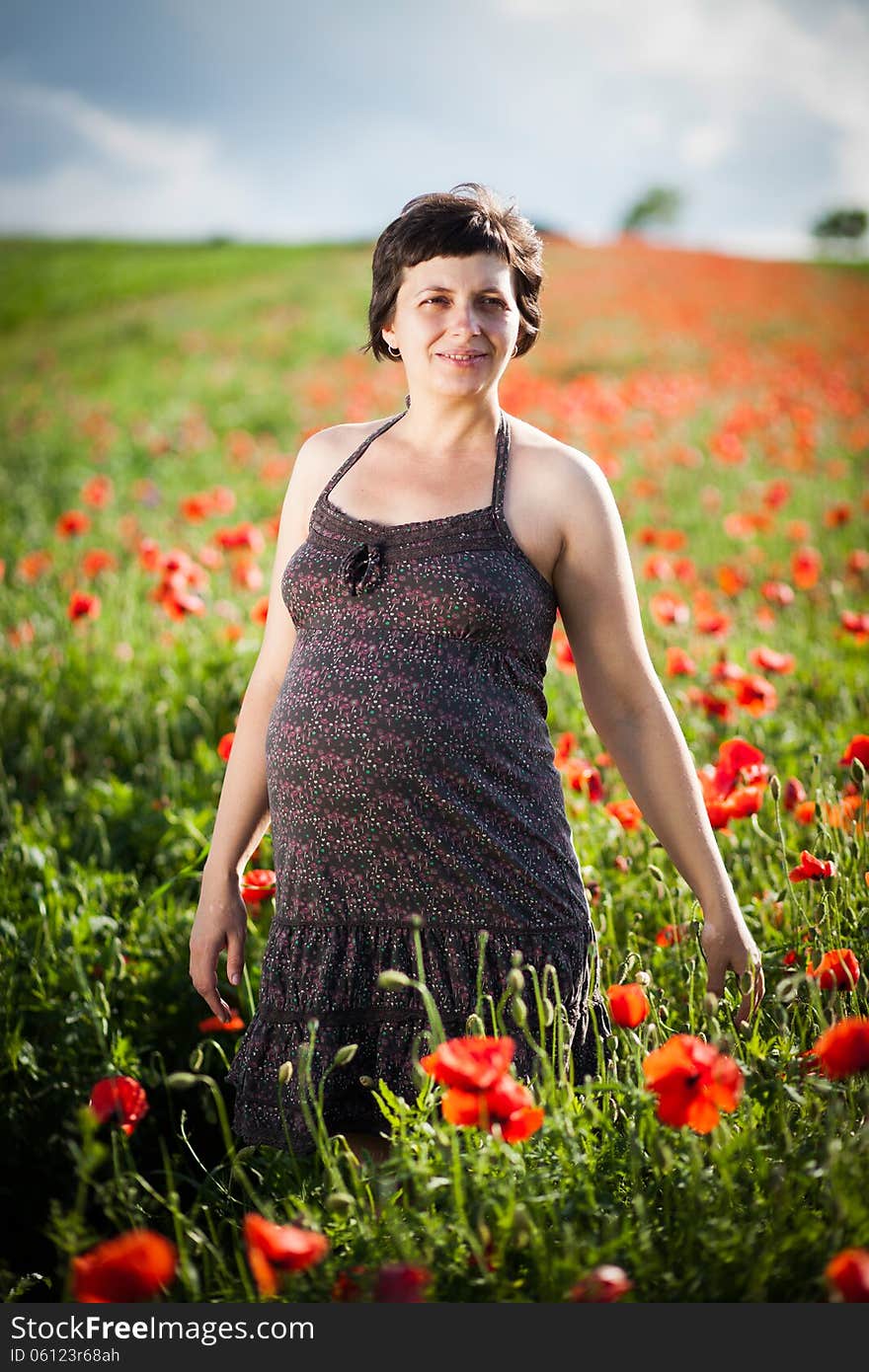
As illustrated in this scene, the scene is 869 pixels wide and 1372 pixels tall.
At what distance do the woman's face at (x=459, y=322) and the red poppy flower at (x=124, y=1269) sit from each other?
129 cm

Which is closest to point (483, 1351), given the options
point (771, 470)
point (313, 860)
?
point (313, 860)

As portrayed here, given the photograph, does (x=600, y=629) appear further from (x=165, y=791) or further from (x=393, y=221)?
(x=165, y=791)

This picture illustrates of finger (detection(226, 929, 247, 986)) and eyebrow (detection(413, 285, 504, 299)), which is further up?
eyebrow (detection(413, 285, 504, 299))

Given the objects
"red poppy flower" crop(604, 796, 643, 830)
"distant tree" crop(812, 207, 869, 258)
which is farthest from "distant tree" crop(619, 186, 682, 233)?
"red poppy flower" crop(604, 796, 643, 830)

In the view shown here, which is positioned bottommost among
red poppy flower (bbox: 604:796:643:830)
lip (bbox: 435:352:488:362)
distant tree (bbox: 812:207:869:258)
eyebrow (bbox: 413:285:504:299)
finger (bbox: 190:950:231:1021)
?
finger (bbox: 190:950:231:1021)

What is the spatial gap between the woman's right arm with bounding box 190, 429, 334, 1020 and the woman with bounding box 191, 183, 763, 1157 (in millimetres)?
89

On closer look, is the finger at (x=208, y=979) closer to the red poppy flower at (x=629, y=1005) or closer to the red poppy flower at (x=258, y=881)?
the red poppy flower at (x=258, y=881)

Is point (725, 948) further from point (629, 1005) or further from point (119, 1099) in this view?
point (119, 1099)

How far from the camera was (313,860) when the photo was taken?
1859 millimetres

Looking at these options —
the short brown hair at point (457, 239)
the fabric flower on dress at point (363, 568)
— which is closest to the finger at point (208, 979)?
the fabric flower on dress at point (363, 568)

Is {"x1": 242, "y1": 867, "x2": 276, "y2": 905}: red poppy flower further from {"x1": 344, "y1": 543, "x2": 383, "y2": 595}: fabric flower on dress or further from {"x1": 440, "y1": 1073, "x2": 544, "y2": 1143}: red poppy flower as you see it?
{"x1": 440, "y1": 1073, "x2": 544, "y2": 1143}: red poppy flower

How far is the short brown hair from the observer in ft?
6.15

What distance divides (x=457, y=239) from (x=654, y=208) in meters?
44.1

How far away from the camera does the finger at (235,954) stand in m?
2.04
